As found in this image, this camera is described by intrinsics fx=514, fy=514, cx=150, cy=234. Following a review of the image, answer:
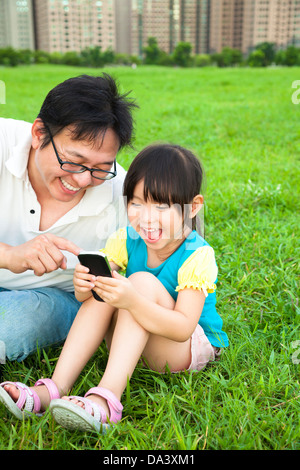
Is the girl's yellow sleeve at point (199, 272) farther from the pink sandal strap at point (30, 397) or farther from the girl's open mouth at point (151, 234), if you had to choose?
the pink sandal strap at point (30, 397)

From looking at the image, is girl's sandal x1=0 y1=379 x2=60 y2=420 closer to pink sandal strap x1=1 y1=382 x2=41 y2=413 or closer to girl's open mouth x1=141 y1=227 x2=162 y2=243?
pink sandal strap x1=1 y1=382 x2=41 y2=413

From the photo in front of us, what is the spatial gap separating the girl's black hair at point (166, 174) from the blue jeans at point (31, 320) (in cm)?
53

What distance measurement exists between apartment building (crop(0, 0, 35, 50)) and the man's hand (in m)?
29.3

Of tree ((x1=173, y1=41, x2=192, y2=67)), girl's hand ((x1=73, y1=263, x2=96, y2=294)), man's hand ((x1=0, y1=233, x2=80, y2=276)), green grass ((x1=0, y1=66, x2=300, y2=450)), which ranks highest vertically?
tree ((x1=173, y1=41, x2=192, y2=67))

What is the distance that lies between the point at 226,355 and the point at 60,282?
67 centimetres

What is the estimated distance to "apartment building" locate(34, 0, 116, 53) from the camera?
33312 millimetres

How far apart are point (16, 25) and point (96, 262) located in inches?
1341

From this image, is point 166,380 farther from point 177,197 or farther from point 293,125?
point 293,125

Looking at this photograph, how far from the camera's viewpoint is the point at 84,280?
1.50 meters

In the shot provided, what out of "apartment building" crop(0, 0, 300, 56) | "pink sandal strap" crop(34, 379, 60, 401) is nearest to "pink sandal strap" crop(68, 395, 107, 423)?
"pink sandal strap" crop(34, 379, 60, 401)

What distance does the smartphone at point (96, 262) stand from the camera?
1.42 meters

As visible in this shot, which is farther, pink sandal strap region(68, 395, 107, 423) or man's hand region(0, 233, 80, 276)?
man's hand region(0, 233, 80, 276)
